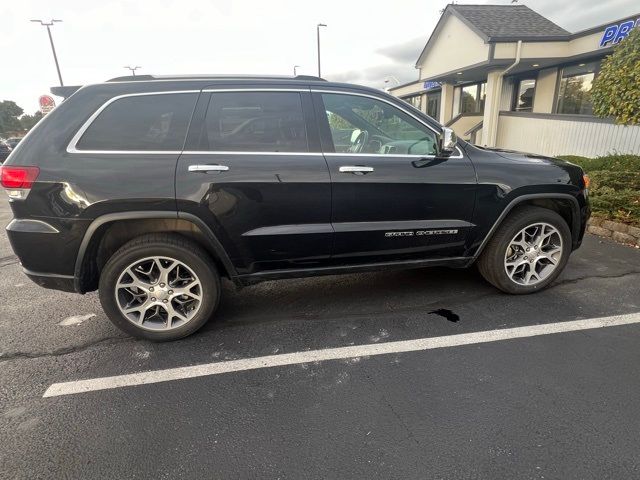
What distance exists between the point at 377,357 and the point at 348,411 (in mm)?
572

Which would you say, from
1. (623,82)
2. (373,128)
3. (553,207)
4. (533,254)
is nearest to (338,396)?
(373,128)

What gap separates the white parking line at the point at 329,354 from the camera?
99.1 inches

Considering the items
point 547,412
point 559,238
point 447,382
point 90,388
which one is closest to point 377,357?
point 447,382

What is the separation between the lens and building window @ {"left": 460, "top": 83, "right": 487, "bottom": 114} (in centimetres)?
1722

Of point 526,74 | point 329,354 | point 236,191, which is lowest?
point 329,354

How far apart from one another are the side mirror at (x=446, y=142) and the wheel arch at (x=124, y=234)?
1875 millimetres

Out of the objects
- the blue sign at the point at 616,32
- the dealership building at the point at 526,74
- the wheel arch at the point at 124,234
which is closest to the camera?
the wheel arch at the point at 124,234

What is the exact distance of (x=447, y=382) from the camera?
7.99 feet

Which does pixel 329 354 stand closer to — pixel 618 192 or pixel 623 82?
pixel 618 192

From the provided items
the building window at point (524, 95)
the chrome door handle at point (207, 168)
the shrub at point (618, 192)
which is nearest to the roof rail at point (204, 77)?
the chrome door handle at point (207, 168)

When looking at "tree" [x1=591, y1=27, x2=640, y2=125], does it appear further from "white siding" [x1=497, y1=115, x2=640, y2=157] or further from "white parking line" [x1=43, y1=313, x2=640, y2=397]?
"white parking line" [x1=43, y1=313, x2=640, y2=397]

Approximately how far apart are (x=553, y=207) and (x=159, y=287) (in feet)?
11.5

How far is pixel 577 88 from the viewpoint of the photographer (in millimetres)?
11875

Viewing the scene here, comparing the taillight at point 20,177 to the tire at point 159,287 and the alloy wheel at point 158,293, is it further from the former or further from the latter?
the alloy wheel at point 158,293
